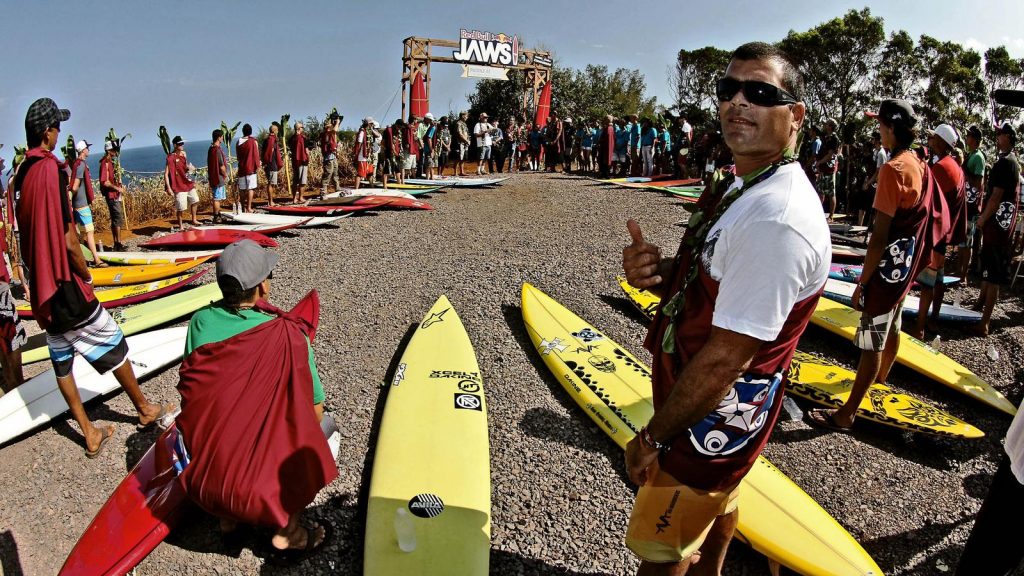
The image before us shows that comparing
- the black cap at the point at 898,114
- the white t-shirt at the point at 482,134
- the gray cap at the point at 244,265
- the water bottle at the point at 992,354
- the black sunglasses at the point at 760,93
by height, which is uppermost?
the white t-shirt at the point at 482,134

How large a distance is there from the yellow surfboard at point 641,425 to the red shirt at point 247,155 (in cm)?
632

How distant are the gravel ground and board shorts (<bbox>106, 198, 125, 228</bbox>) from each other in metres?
3.53

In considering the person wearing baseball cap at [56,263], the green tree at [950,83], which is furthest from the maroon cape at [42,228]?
the green tree at [950,83]

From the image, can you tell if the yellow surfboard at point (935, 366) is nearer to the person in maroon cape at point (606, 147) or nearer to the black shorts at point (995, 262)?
the black shorts at point (995, 262)

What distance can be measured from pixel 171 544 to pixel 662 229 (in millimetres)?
7464

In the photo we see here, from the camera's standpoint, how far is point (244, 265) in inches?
89.7

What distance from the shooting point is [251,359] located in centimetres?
223

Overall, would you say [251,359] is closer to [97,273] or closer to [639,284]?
[639,284]

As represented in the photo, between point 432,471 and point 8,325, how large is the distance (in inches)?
127

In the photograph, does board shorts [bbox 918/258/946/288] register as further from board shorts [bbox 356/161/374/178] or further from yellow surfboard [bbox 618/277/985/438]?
board shorts [bbox 356/161/374/178]

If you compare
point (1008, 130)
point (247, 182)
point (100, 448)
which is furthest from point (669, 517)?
point (247, 182)

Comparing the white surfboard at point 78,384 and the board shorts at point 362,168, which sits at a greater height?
the board shorts at point 362,168

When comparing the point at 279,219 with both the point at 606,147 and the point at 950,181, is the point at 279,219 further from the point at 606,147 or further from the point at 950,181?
the point at 950,181

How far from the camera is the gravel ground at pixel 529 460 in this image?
8.48 ft
